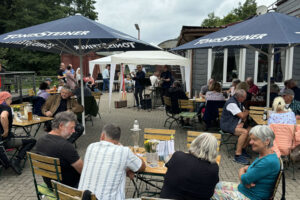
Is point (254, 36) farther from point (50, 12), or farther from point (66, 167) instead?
point (50, 12)

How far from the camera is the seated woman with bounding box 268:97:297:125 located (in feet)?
13.3

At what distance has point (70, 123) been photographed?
2.98 m

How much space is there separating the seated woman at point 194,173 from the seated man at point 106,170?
410 mm

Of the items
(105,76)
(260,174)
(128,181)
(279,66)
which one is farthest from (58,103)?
(105,76)

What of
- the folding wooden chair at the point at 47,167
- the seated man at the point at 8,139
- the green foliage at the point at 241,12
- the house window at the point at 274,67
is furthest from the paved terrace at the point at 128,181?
the green foliage at the point at 241,12

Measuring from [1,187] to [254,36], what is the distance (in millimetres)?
4621

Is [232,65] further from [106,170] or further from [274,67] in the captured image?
[106,170]

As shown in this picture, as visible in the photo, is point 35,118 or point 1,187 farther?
point 35,118

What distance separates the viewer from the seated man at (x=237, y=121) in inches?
185

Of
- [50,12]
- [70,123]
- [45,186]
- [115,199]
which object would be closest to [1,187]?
[45,186]

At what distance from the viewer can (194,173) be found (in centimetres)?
209

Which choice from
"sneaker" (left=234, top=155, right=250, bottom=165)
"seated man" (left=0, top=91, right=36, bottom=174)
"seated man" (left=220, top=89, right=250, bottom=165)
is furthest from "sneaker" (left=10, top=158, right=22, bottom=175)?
"sneaker" (left=234, top=155, right=250, bottom=165)

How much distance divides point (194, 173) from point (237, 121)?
3038 millimetres

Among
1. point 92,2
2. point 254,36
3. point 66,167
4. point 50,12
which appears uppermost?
point 92,2
